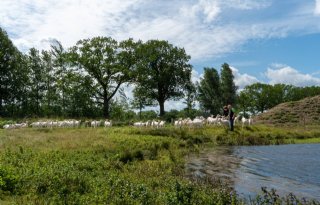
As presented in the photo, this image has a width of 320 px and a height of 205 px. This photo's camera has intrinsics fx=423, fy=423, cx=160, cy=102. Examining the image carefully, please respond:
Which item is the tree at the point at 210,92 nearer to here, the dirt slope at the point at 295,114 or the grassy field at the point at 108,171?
the dirt slope at the point at 295,114

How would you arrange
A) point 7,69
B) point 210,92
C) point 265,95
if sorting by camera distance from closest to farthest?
point 7,69
point 210,92
point 265,95

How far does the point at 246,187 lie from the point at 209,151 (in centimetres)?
1414

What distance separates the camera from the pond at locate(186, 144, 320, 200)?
19.0 m

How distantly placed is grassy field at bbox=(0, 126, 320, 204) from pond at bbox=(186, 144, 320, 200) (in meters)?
1.40

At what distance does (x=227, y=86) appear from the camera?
10800 centimetres

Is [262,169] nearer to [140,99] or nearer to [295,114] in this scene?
[295,114]

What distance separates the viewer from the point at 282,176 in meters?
21.9

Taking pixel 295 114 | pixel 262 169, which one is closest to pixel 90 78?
pixel 295 114

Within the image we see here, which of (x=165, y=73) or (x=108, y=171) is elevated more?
(x=165, y=73)

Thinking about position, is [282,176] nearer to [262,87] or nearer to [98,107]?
[98,107]

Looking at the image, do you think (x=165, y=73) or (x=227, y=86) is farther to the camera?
(x=227, y=86)

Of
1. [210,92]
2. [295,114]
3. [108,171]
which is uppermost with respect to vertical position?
[210,92]

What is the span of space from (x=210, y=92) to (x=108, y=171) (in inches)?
3477

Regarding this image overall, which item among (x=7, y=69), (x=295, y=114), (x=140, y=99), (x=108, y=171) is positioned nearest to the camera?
(x=108, y=171)
